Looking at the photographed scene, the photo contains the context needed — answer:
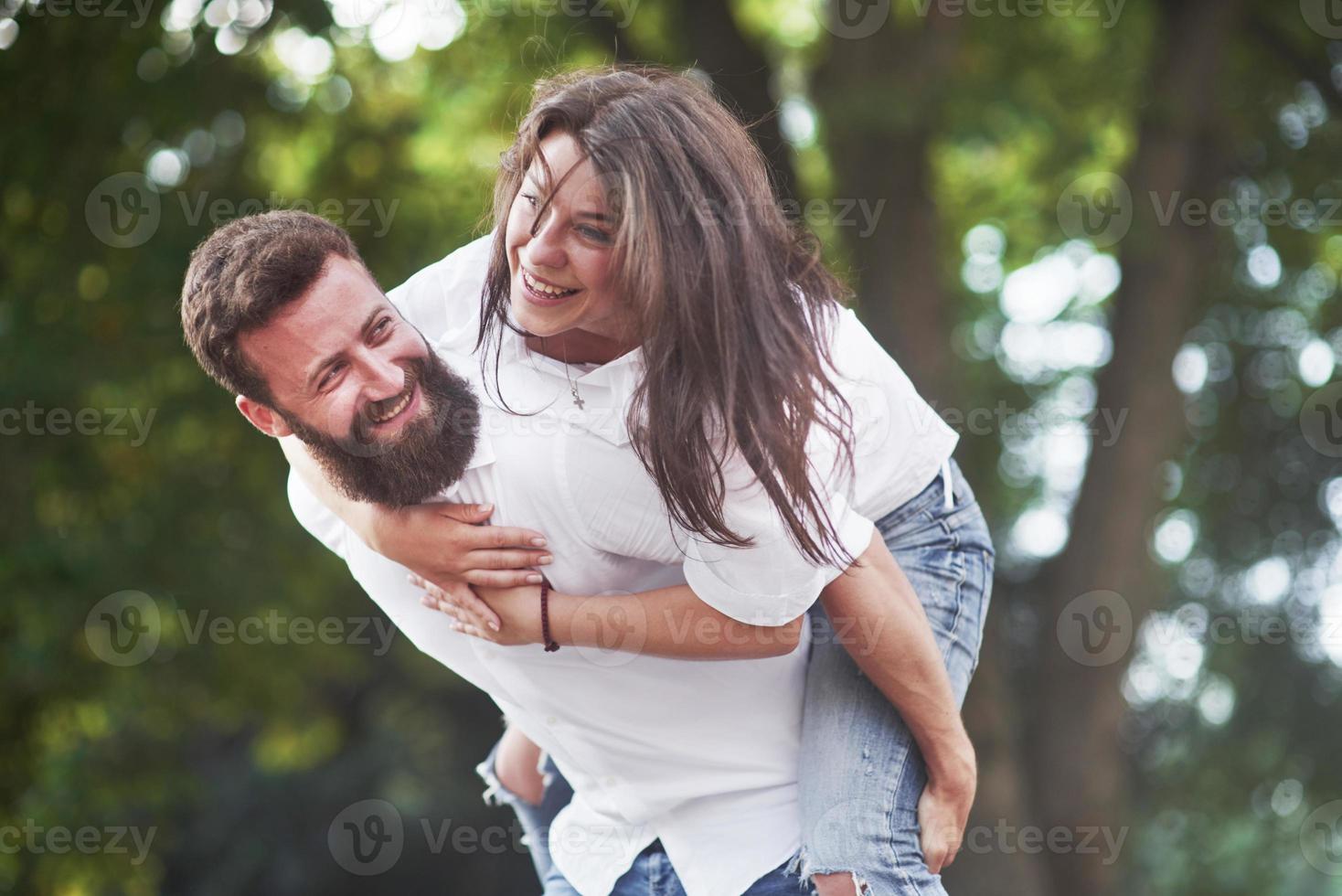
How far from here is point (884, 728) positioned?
266 centimetres

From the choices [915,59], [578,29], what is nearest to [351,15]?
[578,29]

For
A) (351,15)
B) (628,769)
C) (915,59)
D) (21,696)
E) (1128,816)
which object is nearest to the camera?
(628,769)

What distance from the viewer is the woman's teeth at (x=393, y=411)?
247 cm

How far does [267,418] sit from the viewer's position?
103 inches

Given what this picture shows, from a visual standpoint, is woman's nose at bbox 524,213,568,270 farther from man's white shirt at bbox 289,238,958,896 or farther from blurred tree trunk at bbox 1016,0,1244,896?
blurred tree trunk at bbox 1016,0,1244,896

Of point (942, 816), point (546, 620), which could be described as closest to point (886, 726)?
point (942, 816)

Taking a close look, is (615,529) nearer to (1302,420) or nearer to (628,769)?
(628,769)

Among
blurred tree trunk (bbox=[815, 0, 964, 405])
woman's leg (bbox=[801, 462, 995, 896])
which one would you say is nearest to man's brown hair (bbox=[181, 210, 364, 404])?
woman's leg (bbox=[801, 462, 995, 896])

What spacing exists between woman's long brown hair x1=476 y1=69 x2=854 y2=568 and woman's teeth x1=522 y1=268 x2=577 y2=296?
123 mm

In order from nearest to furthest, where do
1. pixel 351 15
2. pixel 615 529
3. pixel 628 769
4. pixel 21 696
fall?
pixel 615 529
pixel 628 769
pixel 351 15
pixel 21 696

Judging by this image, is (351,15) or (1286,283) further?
(1286,283)

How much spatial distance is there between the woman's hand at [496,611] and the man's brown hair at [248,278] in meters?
0.50

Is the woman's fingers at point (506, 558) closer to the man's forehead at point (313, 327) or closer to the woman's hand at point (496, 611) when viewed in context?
the woman's hand at point (496, 611)

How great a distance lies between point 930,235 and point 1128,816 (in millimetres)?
4240
